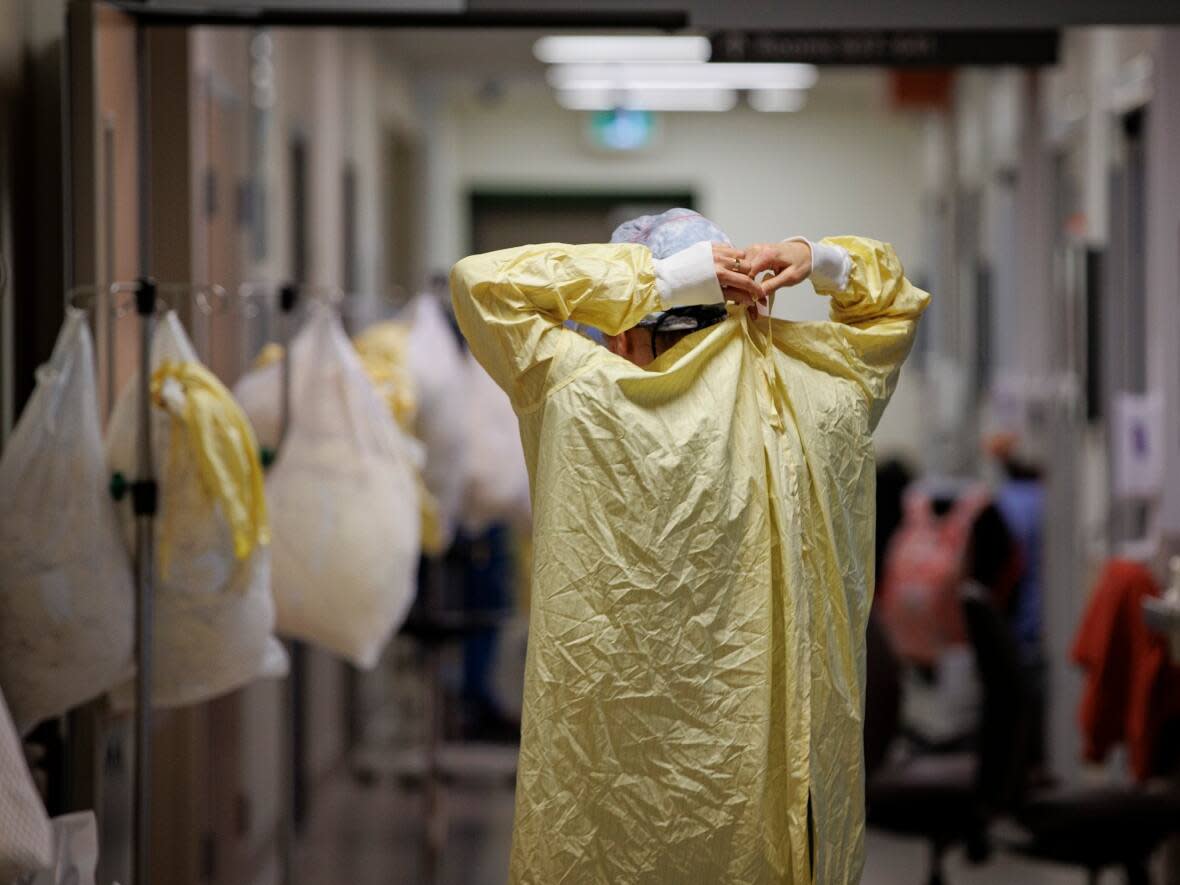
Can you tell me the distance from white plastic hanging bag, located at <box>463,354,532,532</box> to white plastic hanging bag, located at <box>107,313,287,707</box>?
72.1 inches

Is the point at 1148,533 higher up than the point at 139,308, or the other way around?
the point at 139,308

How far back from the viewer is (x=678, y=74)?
293 inches

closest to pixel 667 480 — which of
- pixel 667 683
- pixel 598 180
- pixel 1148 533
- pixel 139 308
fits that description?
pixel 667 683

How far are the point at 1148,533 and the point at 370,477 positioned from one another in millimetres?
2137

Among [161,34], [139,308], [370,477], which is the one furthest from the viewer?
[370,477]

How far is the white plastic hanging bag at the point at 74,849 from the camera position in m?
2.28

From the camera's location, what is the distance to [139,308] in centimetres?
241

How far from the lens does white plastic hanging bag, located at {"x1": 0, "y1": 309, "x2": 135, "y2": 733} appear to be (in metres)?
2.33

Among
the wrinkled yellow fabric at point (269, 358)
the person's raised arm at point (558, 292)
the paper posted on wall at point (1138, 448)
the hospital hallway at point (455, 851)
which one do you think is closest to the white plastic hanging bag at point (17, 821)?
the person's raised arm at point (558, 292)

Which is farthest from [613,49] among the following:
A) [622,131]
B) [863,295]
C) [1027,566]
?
[863,295]

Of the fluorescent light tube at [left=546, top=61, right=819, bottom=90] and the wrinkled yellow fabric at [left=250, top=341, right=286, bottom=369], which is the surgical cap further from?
the fluorescent light tube at [left=546, top=61, right=819, bottom=90]

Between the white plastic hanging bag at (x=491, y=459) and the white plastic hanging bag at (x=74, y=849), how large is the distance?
7.27ft

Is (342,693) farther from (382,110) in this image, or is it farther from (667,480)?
(667,480)

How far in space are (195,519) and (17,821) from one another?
2.30 ft
